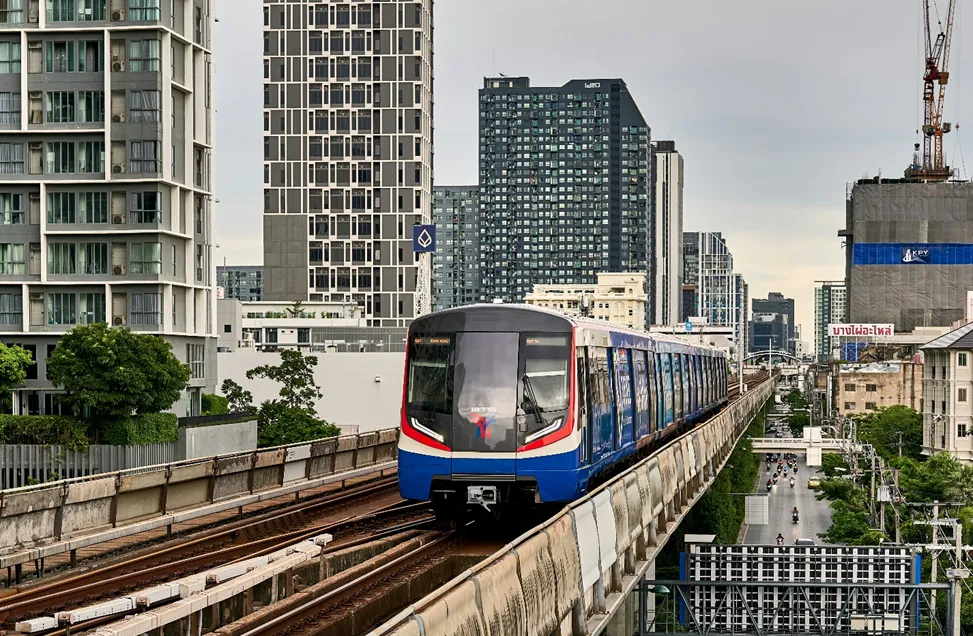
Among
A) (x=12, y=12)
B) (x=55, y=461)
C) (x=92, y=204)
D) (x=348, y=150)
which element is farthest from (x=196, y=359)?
(x=348, y=150)

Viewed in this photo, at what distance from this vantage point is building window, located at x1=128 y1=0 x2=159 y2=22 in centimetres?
5269

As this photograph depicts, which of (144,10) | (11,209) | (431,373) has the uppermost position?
(144,10)

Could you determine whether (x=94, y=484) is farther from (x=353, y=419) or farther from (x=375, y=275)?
(x=375, y=275)

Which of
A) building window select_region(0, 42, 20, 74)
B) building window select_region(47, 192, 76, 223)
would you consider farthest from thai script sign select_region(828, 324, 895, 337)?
building window select_region(0, 42, 20, 74)

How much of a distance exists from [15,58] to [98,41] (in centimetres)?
312

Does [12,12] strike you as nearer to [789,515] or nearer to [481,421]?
[481,421]

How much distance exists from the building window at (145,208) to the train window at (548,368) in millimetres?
36988

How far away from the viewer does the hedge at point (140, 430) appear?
48.2m

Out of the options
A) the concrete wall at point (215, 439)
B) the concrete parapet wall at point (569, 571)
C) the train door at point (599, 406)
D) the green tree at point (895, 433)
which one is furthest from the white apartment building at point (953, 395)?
the concrete parapet wall at point (569, 571)

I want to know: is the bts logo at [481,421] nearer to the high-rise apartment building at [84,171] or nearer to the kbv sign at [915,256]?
the high-rise apartment building at [84,171]

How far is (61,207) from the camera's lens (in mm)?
53469

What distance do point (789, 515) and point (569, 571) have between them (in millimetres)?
83858

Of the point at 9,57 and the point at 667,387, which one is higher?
the point at 9,57

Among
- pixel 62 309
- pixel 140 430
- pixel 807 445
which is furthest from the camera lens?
pixel 807 445
